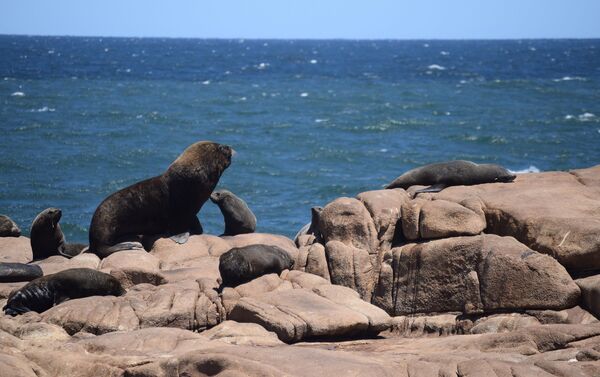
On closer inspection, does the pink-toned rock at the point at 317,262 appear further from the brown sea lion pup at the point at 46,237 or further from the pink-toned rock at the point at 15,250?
the pink-toned rock at the point at 15,250

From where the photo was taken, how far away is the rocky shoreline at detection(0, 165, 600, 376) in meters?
8.54

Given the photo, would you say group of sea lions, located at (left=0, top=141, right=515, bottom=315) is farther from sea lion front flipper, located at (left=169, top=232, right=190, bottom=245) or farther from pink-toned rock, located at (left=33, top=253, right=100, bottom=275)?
pink-toned rock, located at (left=33, top=253, right=100, bottom=275)

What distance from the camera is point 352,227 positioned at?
13.0 m

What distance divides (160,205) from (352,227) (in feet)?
11.8

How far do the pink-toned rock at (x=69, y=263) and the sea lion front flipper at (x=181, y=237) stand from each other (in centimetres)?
123

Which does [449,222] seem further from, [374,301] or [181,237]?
[181,237]

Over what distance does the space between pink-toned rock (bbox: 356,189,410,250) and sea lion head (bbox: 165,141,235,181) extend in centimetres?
286

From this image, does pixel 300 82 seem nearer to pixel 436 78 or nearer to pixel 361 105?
pixel 436 78

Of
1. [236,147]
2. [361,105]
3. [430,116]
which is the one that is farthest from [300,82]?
[236,147]

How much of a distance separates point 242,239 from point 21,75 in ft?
199

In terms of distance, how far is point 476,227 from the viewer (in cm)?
1238

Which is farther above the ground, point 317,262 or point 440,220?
point 440,220

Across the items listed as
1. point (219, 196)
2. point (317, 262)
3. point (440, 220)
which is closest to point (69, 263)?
point (219, 196)

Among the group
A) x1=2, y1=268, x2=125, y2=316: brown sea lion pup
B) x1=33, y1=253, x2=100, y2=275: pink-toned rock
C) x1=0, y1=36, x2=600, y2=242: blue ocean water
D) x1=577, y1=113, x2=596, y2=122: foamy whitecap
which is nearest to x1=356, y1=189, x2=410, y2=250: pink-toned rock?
x1=2, y1=268, x2=125, y2=316: brown sea lion pup
